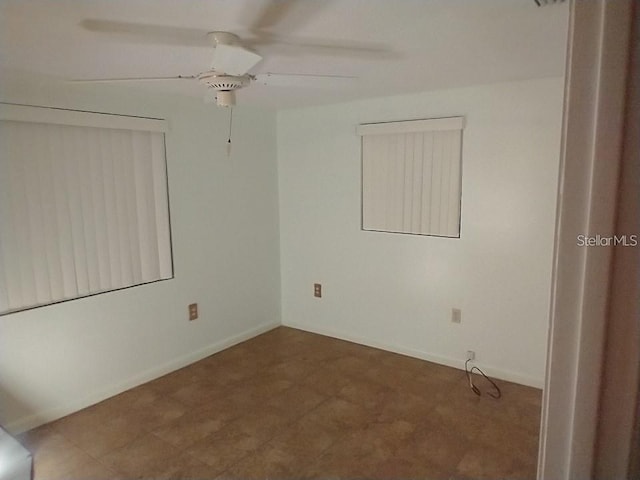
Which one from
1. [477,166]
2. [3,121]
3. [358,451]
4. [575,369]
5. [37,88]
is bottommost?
[358,451]

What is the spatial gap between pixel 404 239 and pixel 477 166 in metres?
0.78

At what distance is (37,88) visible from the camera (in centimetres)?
240

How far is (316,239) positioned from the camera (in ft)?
12.7

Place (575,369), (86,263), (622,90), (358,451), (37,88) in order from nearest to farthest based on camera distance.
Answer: (622,90)
(575,369)
(358,451)
(37,88)
(86,263)

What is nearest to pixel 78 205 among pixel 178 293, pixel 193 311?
pixel 178 293

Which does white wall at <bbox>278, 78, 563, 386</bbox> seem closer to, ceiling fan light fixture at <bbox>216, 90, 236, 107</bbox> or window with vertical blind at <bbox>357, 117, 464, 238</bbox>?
window with vertical blind at <bbox>357, 117, 464, 238</bbox>

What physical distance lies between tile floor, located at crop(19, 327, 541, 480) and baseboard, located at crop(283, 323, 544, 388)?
0.07m

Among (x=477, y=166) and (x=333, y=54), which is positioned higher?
(x=333, y=54)

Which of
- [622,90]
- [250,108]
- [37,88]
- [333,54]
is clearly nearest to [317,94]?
[250,108]

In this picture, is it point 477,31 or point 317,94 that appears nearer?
point 477,31

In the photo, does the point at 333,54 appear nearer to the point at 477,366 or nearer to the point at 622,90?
the point at 622,90

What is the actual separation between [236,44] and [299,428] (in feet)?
6.82

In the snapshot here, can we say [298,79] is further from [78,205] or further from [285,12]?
[78,205]

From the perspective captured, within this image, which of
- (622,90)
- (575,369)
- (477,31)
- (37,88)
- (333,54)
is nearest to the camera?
(622,90)
